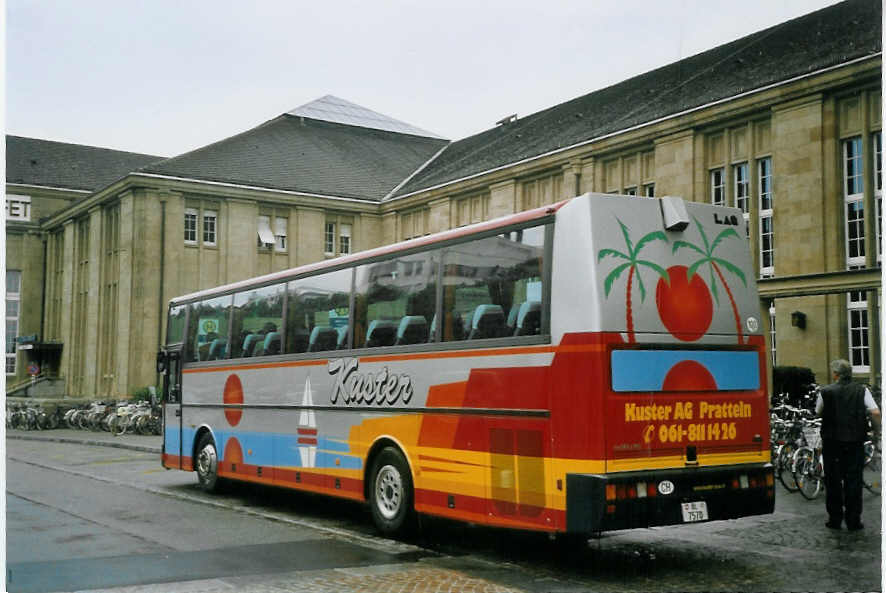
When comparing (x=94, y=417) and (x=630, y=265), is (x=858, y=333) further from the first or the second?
(x=94, y=417)

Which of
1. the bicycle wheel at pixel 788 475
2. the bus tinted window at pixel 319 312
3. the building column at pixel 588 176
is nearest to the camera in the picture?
the bus tinted window at pixel 319 312

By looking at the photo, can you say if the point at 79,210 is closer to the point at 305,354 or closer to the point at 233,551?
the point at 305,354

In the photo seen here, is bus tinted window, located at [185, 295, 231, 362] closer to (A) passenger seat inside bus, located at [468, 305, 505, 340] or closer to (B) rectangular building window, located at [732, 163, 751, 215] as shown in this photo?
(A) passenger seat inside bus, located at [468, 305, 505, 340]

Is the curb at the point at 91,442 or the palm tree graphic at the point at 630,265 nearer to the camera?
the palm tree graphic at the point at 630,265

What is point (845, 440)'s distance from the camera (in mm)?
11219

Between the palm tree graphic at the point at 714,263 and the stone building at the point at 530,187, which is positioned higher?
the stone building at the point at 530,187

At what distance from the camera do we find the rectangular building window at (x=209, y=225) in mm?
41750

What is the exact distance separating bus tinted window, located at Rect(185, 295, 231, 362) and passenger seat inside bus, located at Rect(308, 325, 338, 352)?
2.75 meters

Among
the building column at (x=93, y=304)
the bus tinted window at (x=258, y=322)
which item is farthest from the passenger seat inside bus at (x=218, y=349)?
the building column at (x=93, y=304)

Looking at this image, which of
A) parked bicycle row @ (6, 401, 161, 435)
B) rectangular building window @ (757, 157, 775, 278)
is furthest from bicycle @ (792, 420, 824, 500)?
parked bicycle row @ (6, 401, 161, 435)

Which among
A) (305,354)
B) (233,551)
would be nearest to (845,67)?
(305,354)

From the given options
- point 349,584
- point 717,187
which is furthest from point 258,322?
point 717,187

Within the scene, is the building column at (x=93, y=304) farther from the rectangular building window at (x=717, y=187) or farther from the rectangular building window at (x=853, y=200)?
the rectangular building window at (x=853, y=200)

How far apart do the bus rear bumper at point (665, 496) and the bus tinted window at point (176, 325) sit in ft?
32.5
